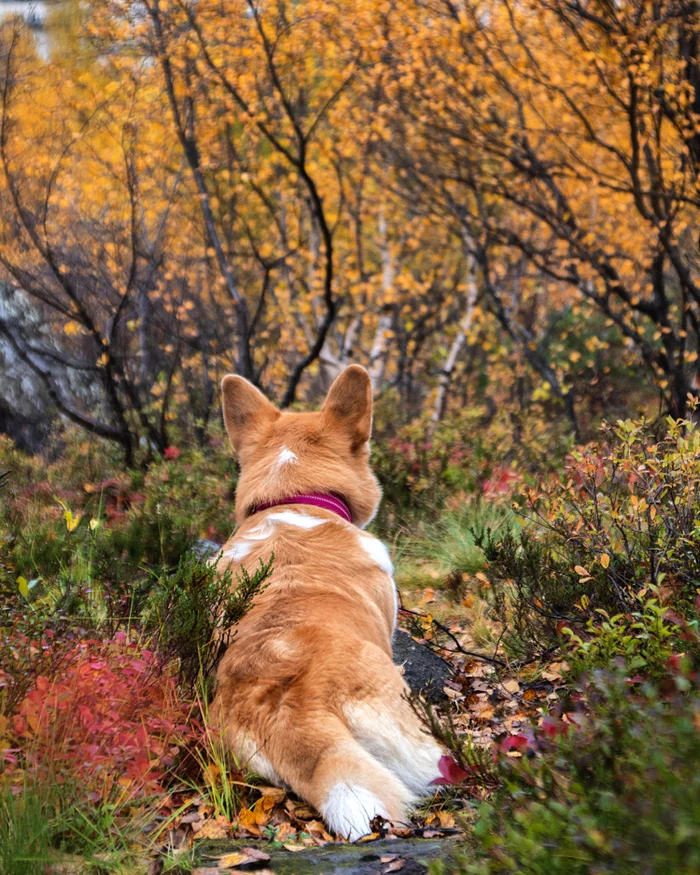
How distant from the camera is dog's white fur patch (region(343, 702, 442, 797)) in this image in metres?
3.04

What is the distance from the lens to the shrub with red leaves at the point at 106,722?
2604mm

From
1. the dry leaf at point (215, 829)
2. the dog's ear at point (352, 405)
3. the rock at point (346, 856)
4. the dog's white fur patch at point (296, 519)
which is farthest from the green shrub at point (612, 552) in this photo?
→ the dry leaf at point (215, 829)

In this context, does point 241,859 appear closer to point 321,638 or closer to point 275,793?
point 275,793

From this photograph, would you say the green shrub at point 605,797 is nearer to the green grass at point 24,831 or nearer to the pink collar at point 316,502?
the green grass at point 24,831

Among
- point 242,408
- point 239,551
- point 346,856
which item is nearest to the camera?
point 346,856

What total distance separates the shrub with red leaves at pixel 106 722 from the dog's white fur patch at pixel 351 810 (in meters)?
0.56

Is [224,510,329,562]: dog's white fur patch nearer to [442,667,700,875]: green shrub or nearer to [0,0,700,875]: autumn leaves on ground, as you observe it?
[0,0,700,875]: autumn leaves on ground

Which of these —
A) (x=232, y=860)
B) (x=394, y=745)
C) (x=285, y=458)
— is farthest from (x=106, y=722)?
(x=285, y=458)

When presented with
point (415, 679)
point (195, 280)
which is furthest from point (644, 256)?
point (415, 679)

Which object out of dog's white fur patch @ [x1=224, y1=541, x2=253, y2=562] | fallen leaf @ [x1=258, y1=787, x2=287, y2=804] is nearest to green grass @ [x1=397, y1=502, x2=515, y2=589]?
dog's white fur patch @ [x1=224, y1=541, x2=253, y2=562]

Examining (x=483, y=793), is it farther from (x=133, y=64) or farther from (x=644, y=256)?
(x=644, y=256)

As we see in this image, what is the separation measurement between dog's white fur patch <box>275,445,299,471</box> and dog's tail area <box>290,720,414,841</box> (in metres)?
1.79

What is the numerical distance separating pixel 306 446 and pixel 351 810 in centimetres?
211

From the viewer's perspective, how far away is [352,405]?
4.58 m
